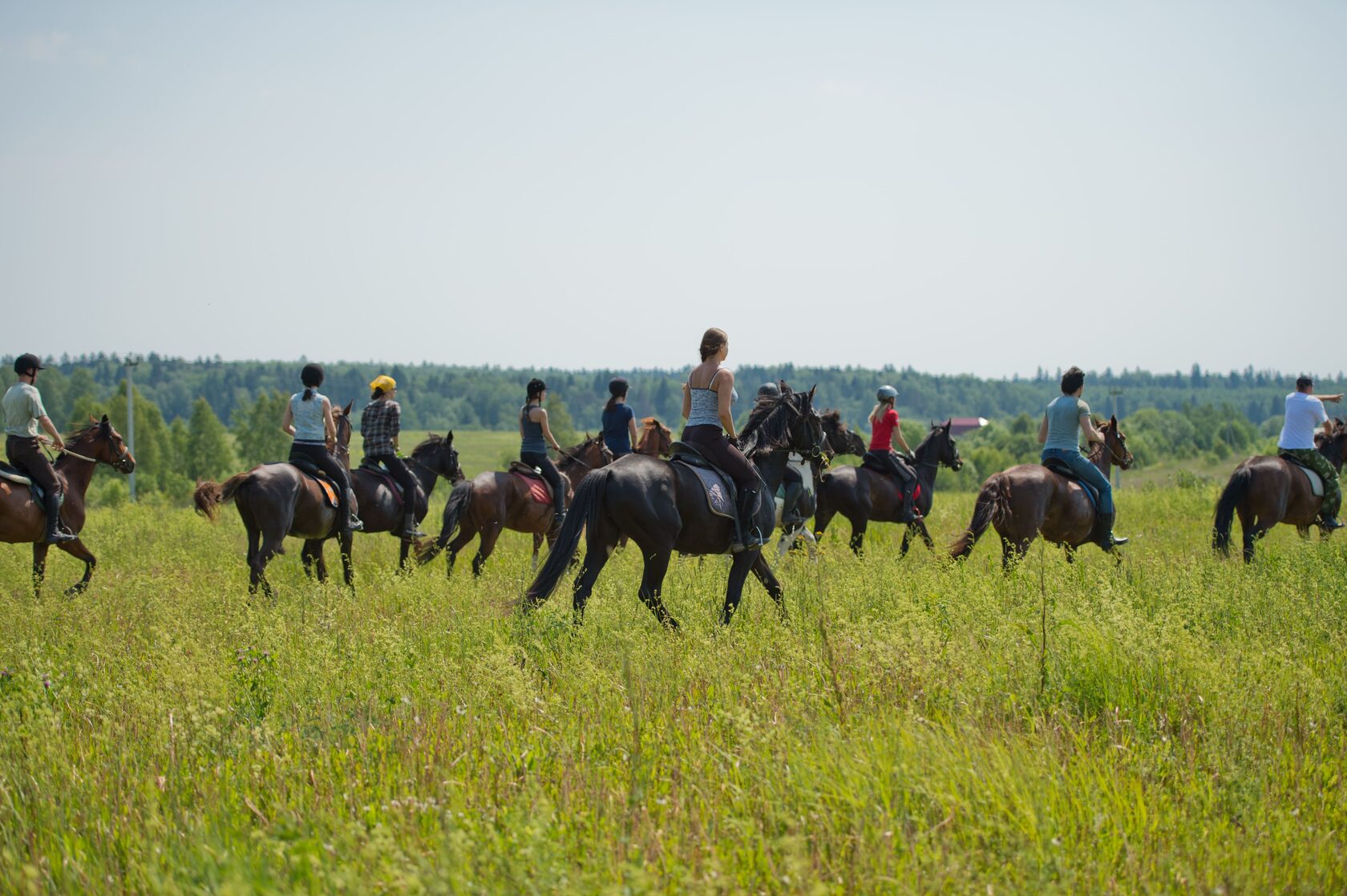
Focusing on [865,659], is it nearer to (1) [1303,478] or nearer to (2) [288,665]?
(2) [288,665]

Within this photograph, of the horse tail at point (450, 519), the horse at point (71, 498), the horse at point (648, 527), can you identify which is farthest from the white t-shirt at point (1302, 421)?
the horse at point (71, 498)

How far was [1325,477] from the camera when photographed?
12.8 m

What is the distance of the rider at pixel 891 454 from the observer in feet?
47.1

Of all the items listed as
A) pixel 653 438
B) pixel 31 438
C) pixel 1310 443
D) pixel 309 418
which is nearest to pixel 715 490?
pixel 309 418

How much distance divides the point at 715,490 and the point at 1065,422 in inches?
203

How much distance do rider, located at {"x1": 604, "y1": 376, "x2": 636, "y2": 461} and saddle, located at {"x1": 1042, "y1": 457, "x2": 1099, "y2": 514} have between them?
5.76m

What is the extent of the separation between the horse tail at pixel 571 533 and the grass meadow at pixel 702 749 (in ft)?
1.39

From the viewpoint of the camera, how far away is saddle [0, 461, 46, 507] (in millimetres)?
10766

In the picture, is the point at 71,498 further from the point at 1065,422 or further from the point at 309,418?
the point at 1065,422

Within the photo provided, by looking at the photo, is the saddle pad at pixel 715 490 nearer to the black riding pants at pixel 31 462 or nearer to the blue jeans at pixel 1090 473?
the blue jeans at pixel 1090 473

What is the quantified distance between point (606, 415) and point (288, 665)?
8458 millimetres

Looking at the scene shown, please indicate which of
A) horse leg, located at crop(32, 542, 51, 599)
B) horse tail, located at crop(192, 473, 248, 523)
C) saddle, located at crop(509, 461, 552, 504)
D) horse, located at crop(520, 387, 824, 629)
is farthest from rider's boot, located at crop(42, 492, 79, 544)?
horse, located at crop(520, 387, 824, 629)

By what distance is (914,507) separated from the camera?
1459cm

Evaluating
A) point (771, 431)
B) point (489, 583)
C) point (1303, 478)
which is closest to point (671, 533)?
point (771, 431)
